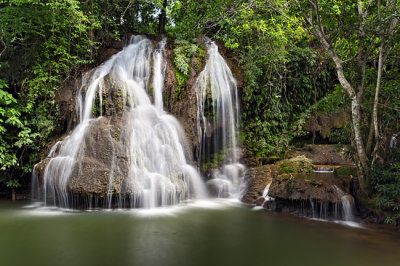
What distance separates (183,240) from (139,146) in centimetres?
353

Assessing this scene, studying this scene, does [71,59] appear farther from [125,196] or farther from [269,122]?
[269,122]

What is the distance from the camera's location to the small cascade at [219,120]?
9859mm

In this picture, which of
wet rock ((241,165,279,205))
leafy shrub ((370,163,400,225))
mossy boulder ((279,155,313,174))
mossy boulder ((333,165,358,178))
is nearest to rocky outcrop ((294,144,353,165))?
mossy boulder ((279,155,313,174))

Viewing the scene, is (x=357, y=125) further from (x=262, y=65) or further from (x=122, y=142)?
(x=262, y=65)

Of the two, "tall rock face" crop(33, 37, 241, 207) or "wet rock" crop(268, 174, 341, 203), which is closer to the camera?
"wet rock" crop(268, 174, 341, 203)

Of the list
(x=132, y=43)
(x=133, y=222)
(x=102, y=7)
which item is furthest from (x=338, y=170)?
(x=102, y=7)

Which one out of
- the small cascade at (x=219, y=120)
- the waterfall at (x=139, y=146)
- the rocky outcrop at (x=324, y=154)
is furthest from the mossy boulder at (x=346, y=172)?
the waterfall at (x=139, y=146)

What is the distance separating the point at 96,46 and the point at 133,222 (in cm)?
813

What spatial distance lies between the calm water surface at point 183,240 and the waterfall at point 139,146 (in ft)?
1.98

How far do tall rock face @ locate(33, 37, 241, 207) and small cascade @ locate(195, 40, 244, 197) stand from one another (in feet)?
1.25

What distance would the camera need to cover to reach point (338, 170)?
7.62m

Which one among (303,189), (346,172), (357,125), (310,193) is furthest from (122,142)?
(346,172)

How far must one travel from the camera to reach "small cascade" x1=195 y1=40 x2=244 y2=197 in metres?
9.86

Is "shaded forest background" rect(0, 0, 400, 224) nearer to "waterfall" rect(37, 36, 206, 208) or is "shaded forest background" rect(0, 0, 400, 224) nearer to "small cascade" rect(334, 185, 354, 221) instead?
"small cascade" rect(334, 185, 354, 221)
